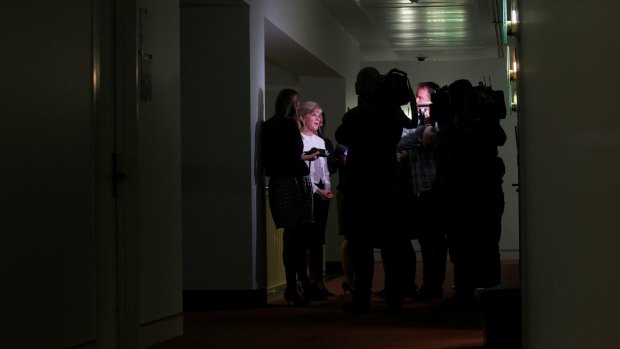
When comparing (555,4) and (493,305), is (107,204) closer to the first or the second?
(493,305)

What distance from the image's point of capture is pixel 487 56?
13.9 metres

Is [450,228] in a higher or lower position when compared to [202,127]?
lower

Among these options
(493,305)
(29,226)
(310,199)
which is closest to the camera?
(29,226)

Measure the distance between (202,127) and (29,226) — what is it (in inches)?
138

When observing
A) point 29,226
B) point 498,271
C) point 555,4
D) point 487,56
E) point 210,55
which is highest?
point 487,56

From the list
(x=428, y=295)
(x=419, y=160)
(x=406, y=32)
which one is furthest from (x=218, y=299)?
(x=406, y=32)

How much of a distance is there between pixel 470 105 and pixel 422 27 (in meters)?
5.13

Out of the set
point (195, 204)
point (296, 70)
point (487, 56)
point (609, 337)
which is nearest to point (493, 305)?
point (609, 337)

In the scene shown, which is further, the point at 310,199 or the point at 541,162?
the point at 310,199

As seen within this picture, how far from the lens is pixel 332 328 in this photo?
17.1ft

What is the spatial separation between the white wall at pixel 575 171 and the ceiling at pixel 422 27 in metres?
7.12

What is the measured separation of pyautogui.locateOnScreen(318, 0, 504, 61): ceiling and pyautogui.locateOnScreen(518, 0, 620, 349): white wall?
280 inches

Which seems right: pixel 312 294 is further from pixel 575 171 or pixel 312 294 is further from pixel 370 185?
pixel 575 171

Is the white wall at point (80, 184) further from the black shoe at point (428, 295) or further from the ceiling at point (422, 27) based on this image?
the ceiling at point (422, 27)
